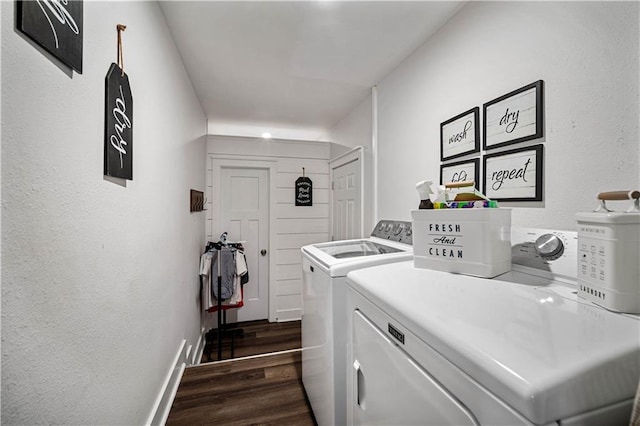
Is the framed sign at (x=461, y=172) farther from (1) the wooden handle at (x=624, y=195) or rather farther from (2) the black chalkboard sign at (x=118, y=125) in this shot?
(2) the black chalkboard sign at (x=118, y=125)

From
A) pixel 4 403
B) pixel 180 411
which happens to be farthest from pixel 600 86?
pixel 180 411

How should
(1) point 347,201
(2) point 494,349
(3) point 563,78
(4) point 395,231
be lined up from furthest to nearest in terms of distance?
(1) point 347,201
(4) point 395,231
(3) point 563,78
(2) point 494,349

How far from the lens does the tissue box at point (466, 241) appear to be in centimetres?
92

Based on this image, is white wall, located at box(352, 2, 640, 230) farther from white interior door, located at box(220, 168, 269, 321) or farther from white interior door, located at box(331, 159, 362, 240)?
white interior door, located at box(220, 168, 269, 321)

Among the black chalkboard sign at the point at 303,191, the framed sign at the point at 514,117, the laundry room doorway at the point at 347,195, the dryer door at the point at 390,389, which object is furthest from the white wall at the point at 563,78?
the black chalkboard sign at the point at 303,191

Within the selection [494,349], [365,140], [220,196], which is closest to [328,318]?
[494,349]

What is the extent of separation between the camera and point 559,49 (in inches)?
40.4

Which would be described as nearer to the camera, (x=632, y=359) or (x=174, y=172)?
(x=632, y=359)

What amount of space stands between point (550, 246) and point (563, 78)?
0.67 m

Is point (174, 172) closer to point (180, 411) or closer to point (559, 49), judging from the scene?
point (180, 411)

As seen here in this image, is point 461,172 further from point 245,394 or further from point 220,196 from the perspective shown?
point 220,196

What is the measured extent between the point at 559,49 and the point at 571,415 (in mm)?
1260

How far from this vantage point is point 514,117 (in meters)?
1.19

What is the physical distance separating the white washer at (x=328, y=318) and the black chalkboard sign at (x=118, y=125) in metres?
0.94
